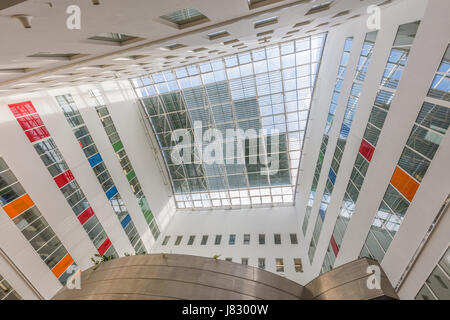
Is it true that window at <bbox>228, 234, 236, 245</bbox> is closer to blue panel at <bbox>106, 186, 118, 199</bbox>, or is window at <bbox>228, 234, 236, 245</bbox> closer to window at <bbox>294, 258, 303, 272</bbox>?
window at <bbox>294, 258, 303, 272</bbox>

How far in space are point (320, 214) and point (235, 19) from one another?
47.3 feet

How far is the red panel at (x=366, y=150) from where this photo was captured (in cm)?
911

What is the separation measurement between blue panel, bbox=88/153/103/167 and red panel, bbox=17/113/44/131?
422cm

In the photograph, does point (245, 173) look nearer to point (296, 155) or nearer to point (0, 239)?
point (296, 155)

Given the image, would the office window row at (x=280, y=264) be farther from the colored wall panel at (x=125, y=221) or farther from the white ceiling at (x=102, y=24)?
the white ceiling at (x=102, y=24)

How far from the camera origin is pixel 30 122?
12.9m

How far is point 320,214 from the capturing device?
50.3 feet

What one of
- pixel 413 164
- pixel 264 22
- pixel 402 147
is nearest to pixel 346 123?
pixel 402 147

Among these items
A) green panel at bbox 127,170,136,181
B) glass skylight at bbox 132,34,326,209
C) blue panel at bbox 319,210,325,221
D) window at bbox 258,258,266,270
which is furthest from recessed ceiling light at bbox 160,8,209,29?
window at bbox 258,258,266,270

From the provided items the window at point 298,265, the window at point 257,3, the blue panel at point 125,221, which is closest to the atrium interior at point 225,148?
the window at point 257,3

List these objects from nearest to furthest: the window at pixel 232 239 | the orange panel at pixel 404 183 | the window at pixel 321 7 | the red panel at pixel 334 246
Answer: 1. the orange panel at pixel 404 183
2. the window at pixel 321 7
3. the red panel at pixel 334 246
4. the window at pixel 232 239

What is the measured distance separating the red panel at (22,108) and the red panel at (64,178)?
178 inches

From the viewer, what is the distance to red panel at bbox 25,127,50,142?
12.7 m

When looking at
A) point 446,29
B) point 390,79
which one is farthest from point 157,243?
point 446,29
